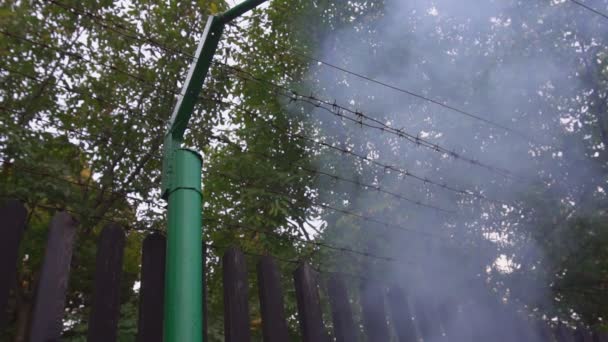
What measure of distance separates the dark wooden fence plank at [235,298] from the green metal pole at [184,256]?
0.25 meters

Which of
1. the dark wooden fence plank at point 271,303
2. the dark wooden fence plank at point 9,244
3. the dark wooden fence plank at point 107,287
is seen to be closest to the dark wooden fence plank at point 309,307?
the dark wooden fence plank at point 271,303

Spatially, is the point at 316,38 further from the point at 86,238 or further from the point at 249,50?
the point at 86,238

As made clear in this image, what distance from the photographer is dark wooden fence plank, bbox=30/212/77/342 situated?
62.9 inches

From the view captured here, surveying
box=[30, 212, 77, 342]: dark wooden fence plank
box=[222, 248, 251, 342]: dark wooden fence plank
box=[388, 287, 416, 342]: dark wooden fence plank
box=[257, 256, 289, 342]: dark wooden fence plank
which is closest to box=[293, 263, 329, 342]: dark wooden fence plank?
box=[257, 256, 289, 342]: dark wooden fence plank

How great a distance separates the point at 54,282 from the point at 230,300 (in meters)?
0.69

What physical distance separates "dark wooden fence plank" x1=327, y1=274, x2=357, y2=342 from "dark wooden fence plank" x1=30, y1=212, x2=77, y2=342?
1249 millimetres

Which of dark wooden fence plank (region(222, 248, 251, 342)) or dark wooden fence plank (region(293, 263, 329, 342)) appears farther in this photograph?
dark wooden fence plank (region(293, 263, 329, 342))

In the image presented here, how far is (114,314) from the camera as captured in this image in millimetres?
1754

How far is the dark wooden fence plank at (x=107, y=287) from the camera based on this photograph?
171 cm

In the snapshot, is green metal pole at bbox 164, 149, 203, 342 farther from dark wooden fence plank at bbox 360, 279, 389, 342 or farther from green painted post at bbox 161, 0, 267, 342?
dark wooden fence plank at bbox 360, 279, 389, 342

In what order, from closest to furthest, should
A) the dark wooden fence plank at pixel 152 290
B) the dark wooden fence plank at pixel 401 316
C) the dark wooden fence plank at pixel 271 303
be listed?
the dark wooden fence plank at pixel 152 290 < the dark wooden fence plank at pixel 271 303 < the dark wooden fence plank at pixel 401 316

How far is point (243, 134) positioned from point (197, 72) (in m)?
4.53

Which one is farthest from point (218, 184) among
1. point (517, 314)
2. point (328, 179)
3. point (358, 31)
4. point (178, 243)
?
point (178, 243)

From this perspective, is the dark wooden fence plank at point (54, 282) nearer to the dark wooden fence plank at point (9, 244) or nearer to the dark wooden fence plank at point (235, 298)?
the dark wooden fence plank at point (9, 244)
